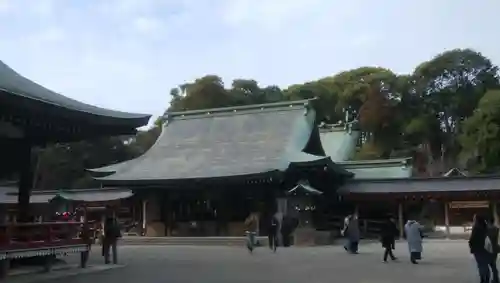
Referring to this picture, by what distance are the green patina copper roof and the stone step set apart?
13.0 meters

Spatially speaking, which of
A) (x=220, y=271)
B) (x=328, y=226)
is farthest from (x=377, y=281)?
(x=328, y=226)

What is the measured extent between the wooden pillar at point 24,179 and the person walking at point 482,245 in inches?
455

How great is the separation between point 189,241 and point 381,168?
16843 millimetres

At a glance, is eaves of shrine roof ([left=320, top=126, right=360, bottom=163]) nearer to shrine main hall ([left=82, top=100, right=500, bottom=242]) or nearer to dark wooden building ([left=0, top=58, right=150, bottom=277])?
shrine main hall ([left=82, top=100, right=500, bottom=242])

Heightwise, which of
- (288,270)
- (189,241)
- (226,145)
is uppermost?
(226,145)

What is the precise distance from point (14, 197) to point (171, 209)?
8475mm

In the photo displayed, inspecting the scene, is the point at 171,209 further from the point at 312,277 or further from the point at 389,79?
the point at 389,79

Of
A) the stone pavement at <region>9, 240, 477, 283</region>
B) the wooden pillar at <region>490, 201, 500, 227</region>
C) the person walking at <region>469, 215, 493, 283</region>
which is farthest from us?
the wooden pillar at <region>490, 201, 500, 227</region>

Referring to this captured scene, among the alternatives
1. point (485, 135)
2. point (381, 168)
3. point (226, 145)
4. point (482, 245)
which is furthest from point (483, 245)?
point (485, 135)

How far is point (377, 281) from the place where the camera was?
12633 mm

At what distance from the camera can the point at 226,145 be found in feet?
121

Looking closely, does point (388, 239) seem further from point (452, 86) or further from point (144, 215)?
point (452, 86)

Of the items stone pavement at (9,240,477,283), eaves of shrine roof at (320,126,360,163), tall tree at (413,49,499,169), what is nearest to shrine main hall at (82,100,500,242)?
eaves of shrine roof at (320,126,360,163)

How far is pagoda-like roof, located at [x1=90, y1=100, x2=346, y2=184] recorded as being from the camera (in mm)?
32781
